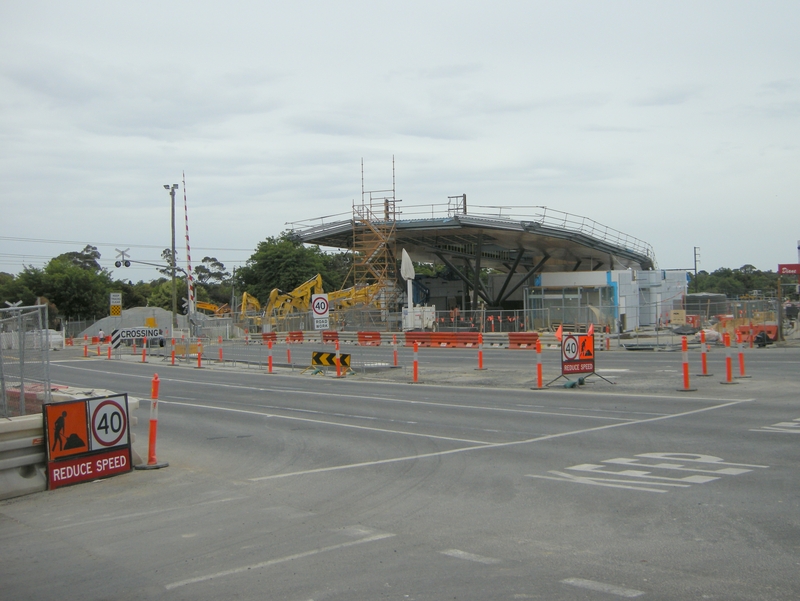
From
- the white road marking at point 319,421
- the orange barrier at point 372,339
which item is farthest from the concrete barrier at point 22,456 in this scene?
the orange barrier at point 372,339

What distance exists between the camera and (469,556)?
641cm

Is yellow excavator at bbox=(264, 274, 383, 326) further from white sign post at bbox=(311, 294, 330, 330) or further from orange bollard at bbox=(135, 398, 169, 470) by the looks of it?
orange bollard at bbox=(135, 398, 169, 470)

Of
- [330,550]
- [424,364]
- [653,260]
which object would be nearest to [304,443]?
[330,550]

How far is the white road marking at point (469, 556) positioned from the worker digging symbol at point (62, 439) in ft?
18.6

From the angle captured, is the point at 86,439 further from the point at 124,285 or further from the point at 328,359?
the point at 124,285

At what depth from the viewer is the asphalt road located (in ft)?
19.3

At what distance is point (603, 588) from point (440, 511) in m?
2.68

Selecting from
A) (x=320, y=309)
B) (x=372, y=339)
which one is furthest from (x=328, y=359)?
(x=372, y=339)

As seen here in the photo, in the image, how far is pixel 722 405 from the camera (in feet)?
52.2

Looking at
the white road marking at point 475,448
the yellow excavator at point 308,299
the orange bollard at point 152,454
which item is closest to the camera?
the white road marking at point 475,448

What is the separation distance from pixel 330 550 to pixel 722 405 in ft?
38.7

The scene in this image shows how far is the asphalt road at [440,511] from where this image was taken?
19.3 feet

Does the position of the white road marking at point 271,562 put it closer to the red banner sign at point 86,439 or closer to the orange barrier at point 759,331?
the red banner sign at point 86,439

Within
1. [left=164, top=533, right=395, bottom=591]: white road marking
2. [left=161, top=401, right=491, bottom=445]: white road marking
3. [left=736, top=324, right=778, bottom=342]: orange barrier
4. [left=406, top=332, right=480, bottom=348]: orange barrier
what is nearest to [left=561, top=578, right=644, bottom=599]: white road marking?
[left=164, top=533, right=395, bottom=591]: white road marking
